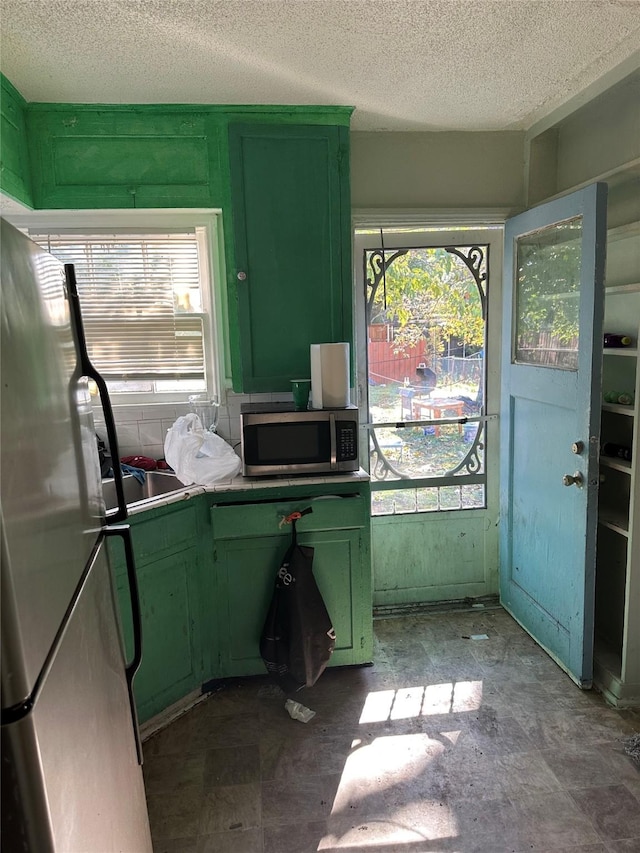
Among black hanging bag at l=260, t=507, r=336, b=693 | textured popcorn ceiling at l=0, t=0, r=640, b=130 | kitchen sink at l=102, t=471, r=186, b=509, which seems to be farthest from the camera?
kitchen sink at l=102, t=471, r=186, b=509

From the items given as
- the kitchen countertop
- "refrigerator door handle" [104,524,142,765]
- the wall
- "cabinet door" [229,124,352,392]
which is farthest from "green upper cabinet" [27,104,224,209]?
"refrigerator door handle" [104,524,142,765]

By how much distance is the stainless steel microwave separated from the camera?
2.42 m

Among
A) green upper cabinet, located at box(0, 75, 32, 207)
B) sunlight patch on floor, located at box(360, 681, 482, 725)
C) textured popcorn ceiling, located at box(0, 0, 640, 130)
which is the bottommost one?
sunlight patch on floor, located at box(360, 681, 482, 725)

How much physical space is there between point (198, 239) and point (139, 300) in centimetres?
42

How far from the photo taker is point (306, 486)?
2463 mm

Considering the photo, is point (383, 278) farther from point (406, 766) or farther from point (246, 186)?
point (406, 766)

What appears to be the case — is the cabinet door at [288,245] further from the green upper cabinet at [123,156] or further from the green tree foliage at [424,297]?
the green tree foliage at [424,297]

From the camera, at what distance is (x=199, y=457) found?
8.15 ft

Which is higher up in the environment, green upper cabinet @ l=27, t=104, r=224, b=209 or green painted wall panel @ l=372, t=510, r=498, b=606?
green upper cabinet @ l=27, t=104, r=224, b=209

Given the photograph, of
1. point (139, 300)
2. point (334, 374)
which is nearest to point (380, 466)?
point (334, 374)

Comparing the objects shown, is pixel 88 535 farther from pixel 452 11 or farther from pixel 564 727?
pixel 564 727

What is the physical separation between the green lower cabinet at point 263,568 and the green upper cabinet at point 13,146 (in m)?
1.52

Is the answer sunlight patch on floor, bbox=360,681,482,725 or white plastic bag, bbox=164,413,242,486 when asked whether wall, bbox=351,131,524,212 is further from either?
sunlight patch on floor, bbox=360,681,482,725

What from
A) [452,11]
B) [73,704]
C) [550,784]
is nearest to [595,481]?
[550,784]
